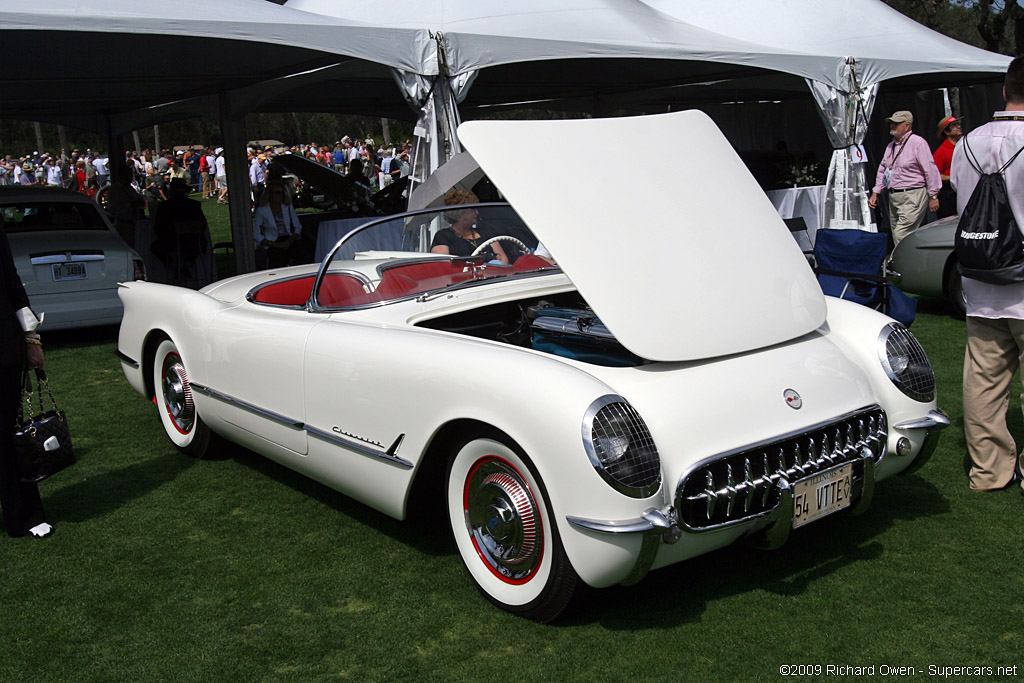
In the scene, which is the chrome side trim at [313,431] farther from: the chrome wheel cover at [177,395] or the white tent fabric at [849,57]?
the white tent fabric at [849,57]

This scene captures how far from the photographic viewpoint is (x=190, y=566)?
374 centimetres

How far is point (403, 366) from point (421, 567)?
0.83 m

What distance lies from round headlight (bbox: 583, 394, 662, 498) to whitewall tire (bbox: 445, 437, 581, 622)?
0.94 ft

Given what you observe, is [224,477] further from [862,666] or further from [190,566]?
[862,666]

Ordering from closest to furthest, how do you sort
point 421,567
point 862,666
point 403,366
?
point 862,666 < point 403,366 < point 421,567

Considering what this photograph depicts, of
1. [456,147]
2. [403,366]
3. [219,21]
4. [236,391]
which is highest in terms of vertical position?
[219,21]

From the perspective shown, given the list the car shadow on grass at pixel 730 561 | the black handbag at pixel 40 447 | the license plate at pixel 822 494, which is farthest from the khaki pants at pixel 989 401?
the black handbag at pixel 40 447

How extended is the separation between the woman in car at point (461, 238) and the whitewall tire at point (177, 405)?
62.3 inches

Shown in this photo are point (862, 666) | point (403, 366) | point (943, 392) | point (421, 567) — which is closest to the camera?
point (862, 666)

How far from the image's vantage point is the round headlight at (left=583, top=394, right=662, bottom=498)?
108 inches

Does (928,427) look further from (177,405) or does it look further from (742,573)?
(177,405)

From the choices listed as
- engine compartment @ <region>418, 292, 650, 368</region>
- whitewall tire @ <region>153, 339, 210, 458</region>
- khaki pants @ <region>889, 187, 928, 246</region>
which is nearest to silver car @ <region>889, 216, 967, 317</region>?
khaki pants @ <region>889, 187, 928, 246</region>

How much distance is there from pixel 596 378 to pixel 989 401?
2165 millimetres

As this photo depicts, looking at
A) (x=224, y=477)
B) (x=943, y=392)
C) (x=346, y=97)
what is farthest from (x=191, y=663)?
(x=346, y=97)
